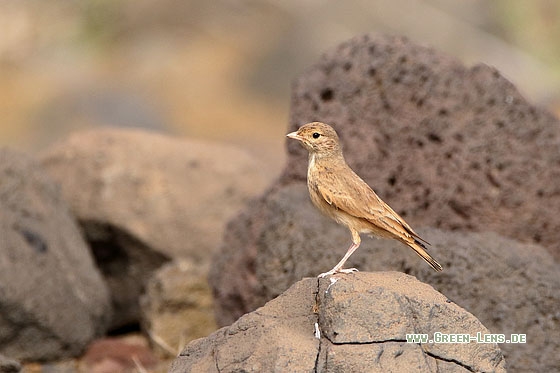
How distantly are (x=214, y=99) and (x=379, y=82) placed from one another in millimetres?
13252

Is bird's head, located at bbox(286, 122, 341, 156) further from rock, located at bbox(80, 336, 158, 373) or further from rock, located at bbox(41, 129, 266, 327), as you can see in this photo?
rock, located at bbox(41, 129, 266, 327)

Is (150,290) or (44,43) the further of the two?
(44,43)

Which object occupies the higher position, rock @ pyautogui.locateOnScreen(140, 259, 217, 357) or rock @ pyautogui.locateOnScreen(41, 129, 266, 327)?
rock @ pyautogui.locateOnScreen(41, 129, 266, 327)

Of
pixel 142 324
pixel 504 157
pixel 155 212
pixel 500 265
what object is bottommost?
pixel 142 324

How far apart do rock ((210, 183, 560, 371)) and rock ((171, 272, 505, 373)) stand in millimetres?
1422

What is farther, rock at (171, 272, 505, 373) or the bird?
the bird

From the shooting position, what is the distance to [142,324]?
29.8 ft

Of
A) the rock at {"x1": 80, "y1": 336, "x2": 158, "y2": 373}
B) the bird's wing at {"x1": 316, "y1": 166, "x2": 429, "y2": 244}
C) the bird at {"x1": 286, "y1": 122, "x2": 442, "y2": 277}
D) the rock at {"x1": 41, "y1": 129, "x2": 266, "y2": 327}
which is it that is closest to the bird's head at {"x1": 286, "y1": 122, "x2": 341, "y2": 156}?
the bird at {"x1": 286, "y1": 122, "x2": 442, "y2": 277}

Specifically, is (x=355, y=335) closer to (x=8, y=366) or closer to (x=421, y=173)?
(x=8, y=366)

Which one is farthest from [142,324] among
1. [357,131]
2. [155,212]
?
[357,131]

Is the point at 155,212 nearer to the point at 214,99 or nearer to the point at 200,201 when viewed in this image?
the point at 200,201

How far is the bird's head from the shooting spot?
19.8 feet

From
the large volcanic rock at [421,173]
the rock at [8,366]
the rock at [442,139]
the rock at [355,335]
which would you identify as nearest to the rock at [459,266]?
the large volcanic rock at [421,173]

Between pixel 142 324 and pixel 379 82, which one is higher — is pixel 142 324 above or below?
below
